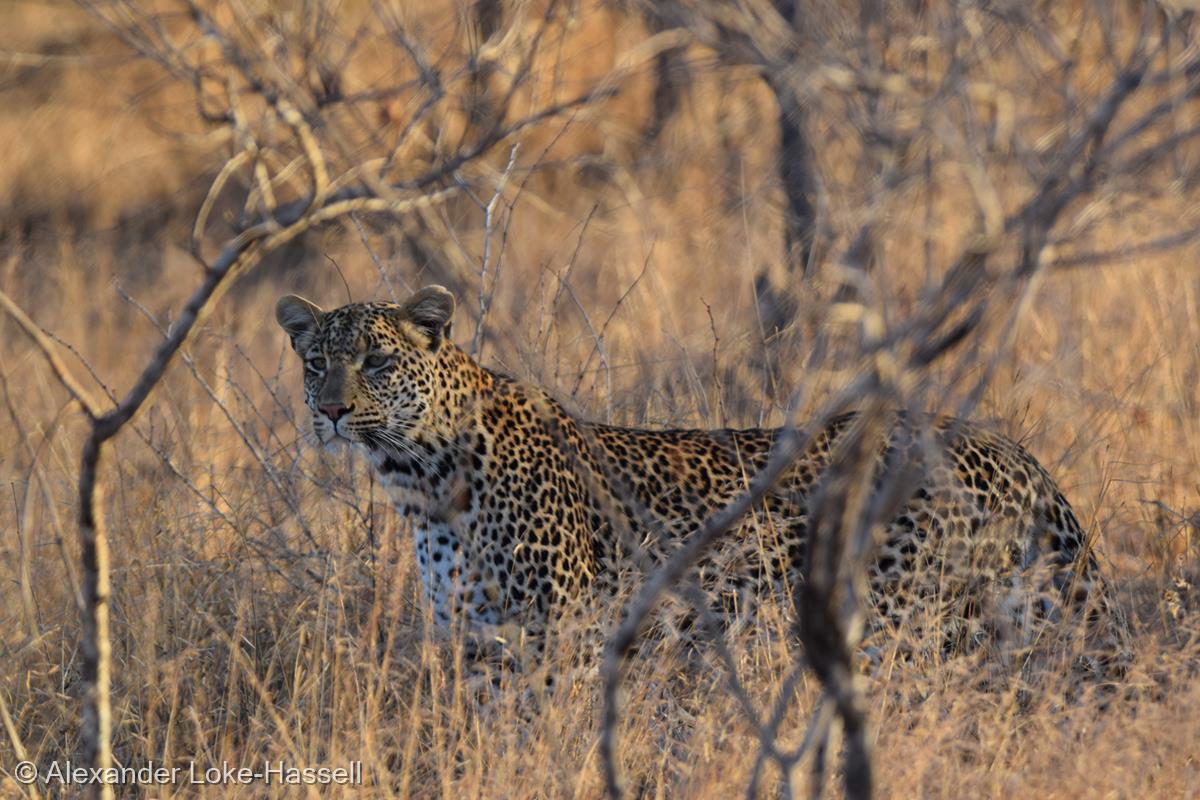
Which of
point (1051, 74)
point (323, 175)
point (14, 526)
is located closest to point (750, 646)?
point (1051, 74)

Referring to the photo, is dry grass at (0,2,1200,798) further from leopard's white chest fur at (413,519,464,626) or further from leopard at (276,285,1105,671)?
leopard at (276,285,1105,671)

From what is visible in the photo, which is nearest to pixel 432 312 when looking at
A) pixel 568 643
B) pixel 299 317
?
pixel 299 317

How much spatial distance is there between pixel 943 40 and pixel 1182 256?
6716 mm

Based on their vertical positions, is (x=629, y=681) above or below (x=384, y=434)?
below

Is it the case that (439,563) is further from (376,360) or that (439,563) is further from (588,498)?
(376,360)

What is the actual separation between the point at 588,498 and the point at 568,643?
0.88 m

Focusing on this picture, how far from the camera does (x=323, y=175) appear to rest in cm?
366

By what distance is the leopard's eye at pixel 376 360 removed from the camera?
5754mm

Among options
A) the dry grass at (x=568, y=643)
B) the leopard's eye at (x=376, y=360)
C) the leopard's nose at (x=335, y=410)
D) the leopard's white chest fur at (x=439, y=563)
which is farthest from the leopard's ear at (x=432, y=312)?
the leopard's white chest fur at (x=439, y=563)

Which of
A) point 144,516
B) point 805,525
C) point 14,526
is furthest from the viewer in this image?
point 14,526

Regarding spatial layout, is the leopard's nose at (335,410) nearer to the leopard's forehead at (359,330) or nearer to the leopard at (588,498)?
the leopard at (588,498)

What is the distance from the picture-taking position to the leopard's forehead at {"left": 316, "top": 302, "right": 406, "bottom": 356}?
579cm

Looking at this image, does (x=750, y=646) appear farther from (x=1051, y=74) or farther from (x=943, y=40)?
(x=943, y=40)

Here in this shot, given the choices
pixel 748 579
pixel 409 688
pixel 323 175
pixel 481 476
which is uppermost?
pixel 323 175
